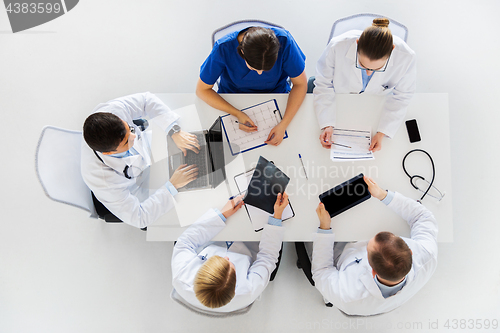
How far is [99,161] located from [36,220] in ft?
4.04

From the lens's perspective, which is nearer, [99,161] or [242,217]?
[99,161]

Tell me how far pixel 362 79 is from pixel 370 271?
944 millimetres

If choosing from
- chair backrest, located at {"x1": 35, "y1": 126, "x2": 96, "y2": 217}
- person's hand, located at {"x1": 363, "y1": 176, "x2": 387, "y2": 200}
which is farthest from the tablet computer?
chair backrest, located at {"x1": 35, "y1": 126, "x2": 96, "y2": 217}

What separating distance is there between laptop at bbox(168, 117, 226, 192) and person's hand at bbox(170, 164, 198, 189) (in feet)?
0.05

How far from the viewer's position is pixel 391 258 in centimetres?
114

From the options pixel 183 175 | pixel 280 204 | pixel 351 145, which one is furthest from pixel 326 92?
pixel 183 175

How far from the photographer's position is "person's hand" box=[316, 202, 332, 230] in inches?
52.0

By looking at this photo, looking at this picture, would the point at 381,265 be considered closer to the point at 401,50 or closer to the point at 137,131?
the point at 401,50

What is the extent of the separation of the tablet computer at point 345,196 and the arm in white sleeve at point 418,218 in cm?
14

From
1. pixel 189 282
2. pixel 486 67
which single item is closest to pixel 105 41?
pixel 189 282

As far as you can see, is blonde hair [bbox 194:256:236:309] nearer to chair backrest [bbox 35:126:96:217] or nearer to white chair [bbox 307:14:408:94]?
chair backrest [bbox 35:126:96:217]

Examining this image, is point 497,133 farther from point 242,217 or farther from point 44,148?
point 44,148

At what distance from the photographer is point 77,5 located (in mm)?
2172

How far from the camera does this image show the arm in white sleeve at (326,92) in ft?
4.56
